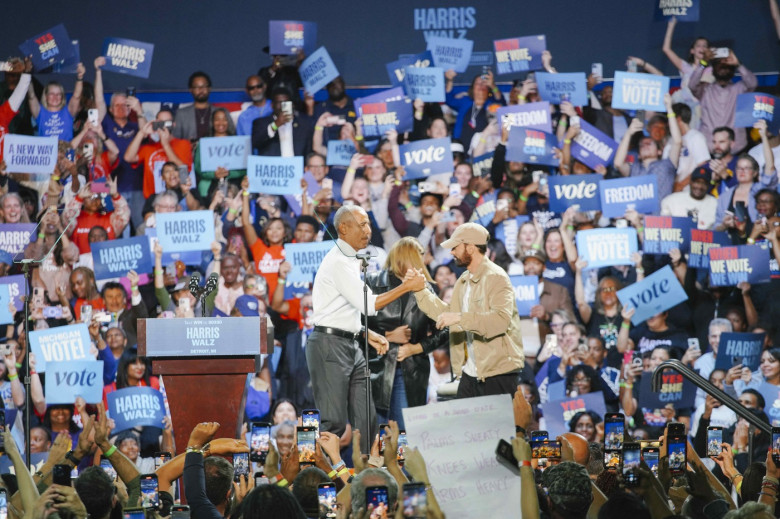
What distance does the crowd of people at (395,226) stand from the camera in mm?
7926

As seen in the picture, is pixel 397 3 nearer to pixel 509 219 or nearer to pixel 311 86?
pixel 311 86

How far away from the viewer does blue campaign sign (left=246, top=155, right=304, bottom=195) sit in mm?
8977

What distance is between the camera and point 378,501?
2953 millimetres

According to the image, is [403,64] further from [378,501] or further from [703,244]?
[378,501]

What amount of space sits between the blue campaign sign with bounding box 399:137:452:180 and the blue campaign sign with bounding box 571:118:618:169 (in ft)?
3.97

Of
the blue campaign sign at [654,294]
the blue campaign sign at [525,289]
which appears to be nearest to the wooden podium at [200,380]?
the blue campaign sign at [525,289]

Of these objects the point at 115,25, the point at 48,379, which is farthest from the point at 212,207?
the point at 115,25

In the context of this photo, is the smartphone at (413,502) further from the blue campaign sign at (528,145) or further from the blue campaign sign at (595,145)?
the blue campaign sign at (595,145)

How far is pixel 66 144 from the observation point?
9312mm

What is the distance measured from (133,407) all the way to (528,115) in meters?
4.12

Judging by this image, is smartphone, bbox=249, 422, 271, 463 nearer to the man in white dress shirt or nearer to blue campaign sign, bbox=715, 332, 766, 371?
the man in white dress shirt

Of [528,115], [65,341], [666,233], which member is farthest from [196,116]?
[666,233]

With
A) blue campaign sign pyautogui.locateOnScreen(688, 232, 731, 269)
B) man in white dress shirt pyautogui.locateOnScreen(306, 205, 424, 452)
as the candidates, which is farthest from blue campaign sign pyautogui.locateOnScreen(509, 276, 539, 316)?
man in white dress shirt pyautogui.locateOnScreen(306, 205, 424, 452)

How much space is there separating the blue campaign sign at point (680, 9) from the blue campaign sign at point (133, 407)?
5926 millimetres
